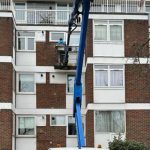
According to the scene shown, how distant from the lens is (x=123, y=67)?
3275cm

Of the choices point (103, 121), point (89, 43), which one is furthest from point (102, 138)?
point (89, 43)

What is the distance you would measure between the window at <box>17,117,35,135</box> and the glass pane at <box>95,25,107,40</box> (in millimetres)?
6240

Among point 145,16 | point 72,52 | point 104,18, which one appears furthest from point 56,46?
point 145,16

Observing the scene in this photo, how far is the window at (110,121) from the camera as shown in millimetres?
32188

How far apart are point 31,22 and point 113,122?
8.56 m

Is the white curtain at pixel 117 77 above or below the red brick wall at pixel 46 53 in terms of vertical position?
below

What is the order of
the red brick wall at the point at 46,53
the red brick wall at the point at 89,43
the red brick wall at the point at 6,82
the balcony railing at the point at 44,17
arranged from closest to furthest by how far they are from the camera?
the red brick wall at the point at 6,82
the red brick wall at the point at 89,43
the red brick wall at the point at 46,53
the balcony railing at the point at 44,17

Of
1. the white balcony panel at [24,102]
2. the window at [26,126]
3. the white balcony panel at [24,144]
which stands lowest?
the white balcony panel at [24,144]

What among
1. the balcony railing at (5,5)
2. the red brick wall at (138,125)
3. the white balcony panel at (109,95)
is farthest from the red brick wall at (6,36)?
the red brick wall at (138,125)

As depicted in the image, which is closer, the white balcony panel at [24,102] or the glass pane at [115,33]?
the glass pane at [115,33]

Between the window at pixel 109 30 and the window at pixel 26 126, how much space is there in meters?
6.47

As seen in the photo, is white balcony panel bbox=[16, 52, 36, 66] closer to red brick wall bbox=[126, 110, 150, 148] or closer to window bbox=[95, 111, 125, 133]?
window bbox=[95, 111, 125, 133]

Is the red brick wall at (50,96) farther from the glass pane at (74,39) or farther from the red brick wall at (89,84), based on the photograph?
the glass pane at (74,39)

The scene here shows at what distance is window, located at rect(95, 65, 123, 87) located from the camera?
3262 centimetres
